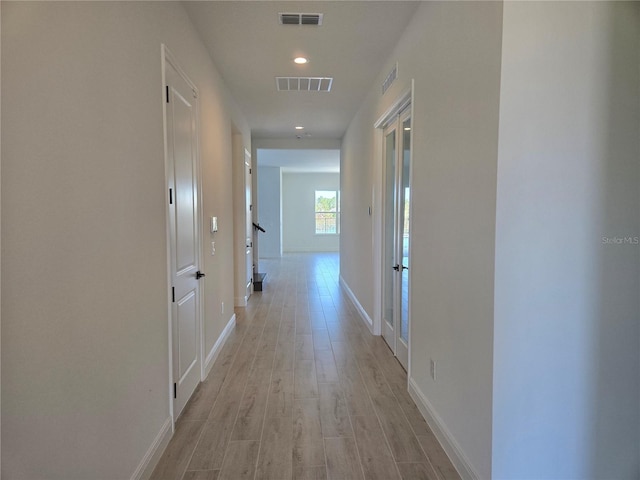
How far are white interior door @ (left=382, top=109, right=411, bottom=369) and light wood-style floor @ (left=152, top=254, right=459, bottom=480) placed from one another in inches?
11.1

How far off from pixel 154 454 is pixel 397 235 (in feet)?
8.66

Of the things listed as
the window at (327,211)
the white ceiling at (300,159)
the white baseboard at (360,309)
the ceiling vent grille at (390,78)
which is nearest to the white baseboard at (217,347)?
the white baseboard at (360,309)

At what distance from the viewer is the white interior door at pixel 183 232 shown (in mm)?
2422

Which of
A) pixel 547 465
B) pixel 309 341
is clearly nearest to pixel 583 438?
pixel 547 465

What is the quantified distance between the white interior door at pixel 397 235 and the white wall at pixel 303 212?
9762 mm

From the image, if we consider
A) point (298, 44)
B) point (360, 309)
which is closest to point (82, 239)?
point (298, 44)

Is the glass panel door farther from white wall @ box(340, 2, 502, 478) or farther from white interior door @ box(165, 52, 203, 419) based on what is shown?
white interior door @ box(165, 52, 203, 419)

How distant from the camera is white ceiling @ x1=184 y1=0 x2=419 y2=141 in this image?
8.75 feet

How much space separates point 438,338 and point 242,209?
155 inches

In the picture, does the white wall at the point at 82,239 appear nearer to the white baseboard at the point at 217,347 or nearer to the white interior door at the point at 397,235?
the white baseboard at the point at 217,347

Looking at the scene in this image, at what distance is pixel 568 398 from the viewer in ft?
5.41

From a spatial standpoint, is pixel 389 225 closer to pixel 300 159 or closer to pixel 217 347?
pixel 217 347

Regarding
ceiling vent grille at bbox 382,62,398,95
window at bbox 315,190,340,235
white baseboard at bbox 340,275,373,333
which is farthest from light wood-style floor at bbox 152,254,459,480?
window at bbox 315,190,340,235

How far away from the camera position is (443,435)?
2.21 meters
